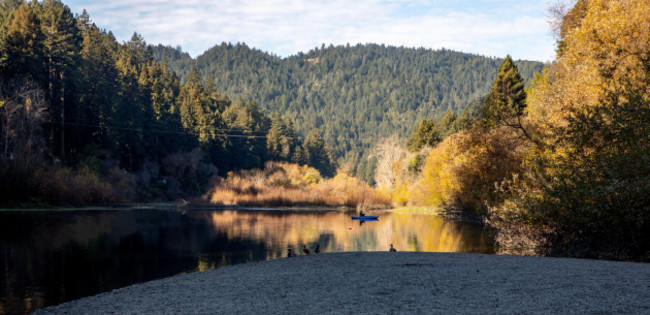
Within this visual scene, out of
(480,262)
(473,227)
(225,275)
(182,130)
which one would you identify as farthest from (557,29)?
(182,130)

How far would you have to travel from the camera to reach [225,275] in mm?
16641

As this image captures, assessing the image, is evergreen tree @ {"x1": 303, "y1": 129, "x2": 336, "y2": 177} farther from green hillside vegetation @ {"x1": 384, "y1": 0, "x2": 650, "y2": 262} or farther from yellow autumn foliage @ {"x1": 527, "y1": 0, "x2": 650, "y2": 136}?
yellow autumn foliage @ {"x1": 527, "y1": 0, "x2": 650, "y2": 136}

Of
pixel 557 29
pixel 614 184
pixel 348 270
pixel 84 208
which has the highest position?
pixel 557 29

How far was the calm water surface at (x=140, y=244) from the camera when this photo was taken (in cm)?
1805

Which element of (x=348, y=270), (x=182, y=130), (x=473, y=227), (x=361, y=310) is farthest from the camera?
(x=182, y=130)

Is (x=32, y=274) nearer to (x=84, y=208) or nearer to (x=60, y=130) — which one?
(x=84, y=208)

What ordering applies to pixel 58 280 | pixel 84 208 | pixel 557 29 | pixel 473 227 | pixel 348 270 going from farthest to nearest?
pixel 84 208
pixel 473 227
pixel 557 29
pixel 58 280
pixel 348 270

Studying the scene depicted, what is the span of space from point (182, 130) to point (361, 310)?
266 ft

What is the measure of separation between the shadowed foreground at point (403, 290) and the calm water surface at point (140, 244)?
161 inches

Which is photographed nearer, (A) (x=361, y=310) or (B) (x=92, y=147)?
(A) (x=361, y=310)

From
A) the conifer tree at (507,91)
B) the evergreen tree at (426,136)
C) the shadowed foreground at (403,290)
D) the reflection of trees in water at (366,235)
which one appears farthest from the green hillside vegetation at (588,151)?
the evergreen tree at (426,136)

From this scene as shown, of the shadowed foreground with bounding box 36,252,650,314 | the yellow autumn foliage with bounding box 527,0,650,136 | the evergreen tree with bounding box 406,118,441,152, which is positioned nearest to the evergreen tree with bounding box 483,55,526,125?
the yellow autumn foliage with bounding box 527,0,650,136

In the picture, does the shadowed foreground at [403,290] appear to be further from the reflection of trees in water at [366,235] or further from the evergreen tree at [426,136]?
the evergreen tree at [426,136]

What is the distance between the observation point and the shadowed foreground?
10.4m
